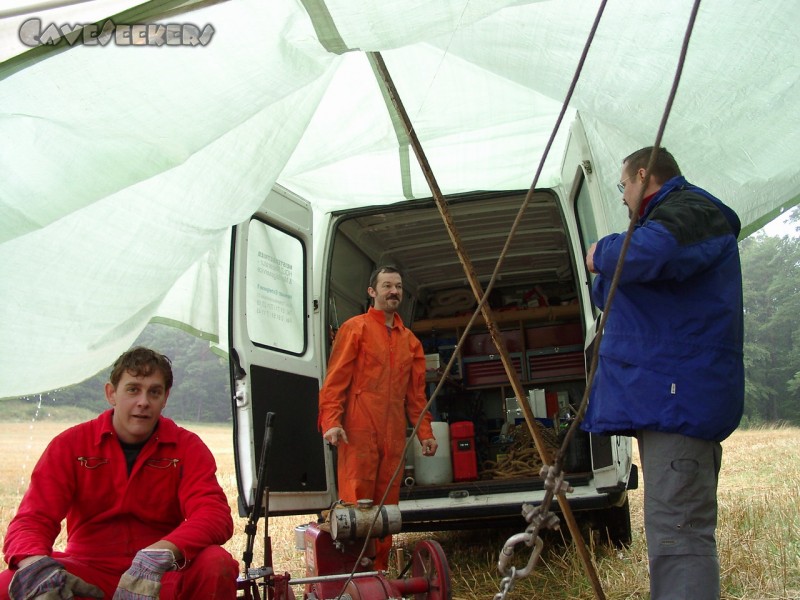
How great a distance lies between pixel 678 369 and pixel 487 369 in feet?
16.0

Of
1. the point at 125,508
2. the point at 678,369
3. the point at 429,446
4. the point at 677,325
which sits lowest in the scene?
the point at 125,508

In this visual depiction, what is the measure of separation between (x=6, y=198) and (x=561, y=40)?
6.68 feet

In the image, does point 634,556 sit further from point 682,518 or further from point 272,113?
point 272,113

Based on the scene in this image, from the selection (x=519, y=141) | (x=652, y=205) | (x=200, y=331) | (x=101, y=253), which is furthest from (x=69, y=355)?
(x=652, y=205)

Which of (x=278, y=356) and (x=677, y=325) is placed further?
(x=278, y=356)

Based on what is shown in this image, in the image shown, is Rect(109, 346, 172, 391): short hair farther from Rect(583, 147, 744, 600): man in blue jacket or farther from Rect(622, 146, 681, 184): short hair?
Rect(622, 146, 681, 184): short hair

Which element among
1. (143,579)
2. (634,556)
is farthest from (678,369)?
(634,556)

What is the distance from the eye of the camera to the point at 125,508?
2.94 meters

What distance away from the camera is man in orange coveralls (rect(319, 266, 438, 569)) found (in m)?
4.33

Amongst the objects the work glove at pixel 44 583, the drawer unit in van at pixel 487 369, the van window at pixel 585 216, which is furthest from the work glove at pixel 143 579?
the drawer unit in van at pixel 487 369

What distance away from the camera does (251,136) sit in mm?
3535

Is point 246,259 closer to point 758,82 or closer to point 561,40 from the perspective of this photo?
point 561,40

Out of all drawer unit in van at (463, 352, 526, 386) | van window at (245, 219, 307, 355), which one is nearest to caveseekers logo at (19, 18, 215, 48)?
van window at (245, 219, 307, 355)

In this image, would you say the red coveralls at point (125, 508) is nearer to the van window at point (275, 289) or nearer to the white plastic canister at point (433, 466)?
the van window at point (275, 289)
